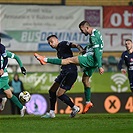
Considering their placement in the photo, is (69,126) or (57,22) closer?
(69,126)

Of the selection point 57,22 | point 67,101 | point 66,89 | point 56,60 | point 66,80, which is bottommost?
point 67,101

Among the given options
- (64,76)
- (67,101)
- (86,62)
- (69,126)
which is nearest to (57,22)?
(64,76)

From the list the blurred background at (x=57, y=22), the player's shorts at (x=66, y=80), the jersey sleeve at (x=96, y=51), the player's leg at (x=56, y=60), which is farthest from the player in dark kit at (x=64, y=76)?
the blurred background at (x=57, y=22)

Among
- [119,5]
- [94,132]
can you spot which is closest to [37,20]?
[119,5]

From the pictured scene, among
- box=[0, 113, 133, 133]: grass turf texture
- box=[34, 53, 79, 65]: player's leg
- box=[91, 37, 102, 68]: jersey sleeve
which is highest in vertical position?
box=[91, 37, 102, 68]: jersey sleeve

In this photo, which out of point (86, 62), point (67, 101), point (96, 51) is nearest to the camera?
point (96, 51)

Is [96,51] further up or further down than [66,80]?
further up

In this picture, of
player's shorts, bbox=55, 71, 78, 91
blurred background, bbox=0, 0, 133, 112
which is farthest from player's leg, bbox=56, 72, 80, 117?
blurred background, bbox=0, 0, 133, 112

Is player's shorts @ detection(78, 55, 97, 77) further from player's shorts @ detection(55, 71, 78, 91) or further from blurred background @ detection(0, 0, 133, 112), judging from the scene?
blurred background @ detection(0, 0, 133, 112)

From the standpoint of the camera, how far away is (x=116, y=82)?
1087 inches

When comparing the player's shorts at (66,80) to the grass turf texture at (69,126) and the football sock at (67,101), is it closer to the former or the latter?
the football sock at (67,101)

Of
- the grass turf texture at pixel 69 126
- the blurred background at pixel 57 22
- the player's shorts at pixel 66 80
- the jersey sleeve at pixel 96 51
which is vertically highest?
the blurred background at pixel 57 22

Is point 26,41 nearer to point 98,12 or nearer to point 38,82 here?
point 98,12

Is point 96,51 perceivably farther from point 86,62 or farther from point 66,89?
point 66,89
